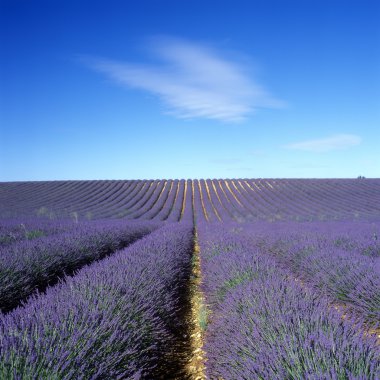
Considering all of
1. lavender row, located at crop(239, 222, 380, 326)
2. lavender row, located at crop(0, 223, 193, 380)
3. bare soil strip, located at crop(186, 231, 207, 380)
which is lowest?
bare soil strip, located at crop(186, 231, 207, 380)

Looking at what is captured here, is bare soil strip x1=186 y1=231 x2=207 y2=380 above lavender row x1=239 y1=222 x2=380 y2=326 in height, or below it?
below

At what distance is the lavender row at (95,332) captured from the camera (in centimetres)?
179

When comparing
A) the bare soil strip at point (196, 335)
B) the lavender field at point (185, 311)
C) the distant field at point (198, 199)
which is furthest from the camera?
the distant field at point (198, 199)

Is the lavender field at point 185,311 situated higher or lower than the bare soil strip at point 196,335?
higher

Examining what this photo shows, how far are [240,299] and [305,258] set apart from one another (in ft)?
12.8

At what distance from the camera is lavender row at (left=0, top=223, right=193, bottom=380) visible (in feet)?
5.88

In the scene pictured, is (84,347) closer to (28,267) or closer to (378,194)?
(28,267)

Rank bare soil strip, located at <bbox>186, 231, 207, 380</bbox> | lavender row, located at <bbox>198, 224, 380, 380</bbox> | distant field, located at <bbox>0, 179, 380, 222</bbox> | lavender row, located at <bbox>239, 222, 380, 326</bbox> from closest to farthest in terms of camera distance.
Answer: lavender row, located at <bbox>198, 224, 380, 380</bbox>, bare soil strip, located at <bbox>186, 231, 207, 380</bbox>, lavender row, located at <bbox>239, 222, 380, 326</bbox>, distant field, located at <bbox>0, 179, 380, 222</bbox>

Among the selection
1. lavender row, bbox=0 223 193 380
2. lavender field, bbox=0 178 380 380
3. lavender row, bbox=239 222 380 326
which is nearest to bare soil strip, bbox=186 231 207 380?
lavender field, bbox=0 178 380 380

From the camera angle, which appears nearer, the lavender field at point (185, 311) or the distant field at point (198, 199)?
the lavender field at point (185, 311)

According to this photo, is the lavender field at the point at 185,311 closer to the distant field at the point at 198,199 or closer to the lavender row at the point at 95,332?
the lavender row at the point at 95,332

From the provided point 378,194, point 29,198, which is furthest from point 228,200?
point 29,198

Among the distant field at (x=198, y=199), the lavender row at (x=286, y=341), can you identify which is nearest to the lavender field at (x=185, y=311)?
the lavender row at (x=286, y=341)

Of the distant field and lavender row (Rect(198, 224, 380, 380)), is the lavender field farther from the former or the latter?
the distant field
